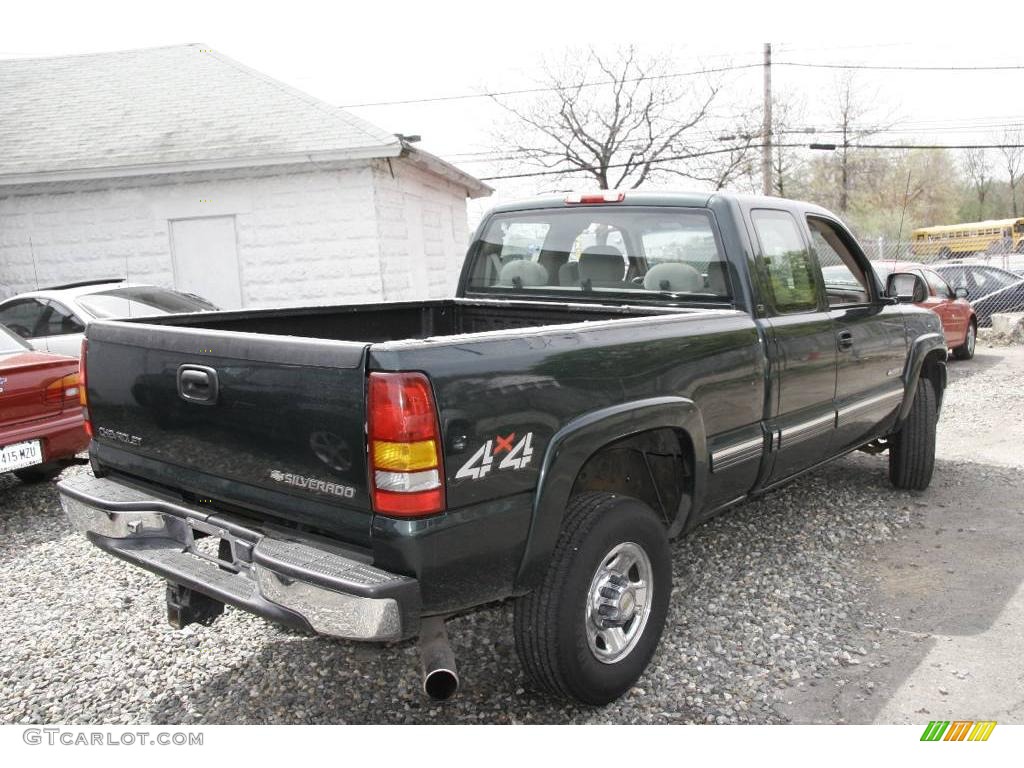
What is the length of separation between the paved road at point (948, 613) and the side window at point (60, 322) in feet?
23.5

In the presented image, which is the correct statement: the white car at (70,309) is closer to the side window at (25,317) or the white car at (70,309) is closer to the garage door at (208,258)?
the side window at (25,317)

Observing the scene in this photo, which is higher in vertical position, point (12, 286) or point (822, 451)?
point (12, 286)

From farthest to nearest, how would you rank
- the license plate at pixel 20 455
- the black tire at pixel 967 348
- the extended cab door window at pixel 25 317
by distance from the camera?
1. the black tire at pixel 967 348
2. the extended cab door window at pixel 25 317
3. the license plate at pixel 20 455

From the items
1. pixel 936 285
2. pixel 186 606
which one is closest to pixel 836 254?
pixel 186 606

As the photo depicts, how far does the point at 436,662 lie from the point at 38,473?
5.05 meters

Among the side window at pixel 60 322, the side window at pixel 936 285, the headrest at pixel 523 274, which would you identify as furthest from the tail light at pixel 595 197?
the side window at pixel 936 285

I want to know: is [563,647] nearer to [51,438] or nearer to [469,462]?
[469,462]

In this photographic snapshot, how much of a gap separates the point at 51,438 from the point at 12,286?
354 inches

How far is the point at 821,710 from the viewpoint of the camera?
121 inches

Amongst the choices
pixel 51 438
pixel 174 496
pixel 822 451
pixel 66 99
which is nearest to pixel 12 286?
pixel 66 99

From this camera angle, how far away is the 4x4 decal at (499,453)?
2443mm

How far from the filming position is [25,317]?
27.3ft

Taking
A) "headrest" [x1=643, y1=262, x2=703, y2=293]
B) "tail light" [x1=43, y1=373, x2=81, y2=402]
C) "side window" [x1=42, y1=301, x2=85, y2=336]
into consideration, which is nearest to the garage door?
"side window" [x1=42, y1=301, x2=85, y2=336]

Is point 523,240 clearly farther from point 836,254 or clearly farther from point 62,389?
point 62,389
